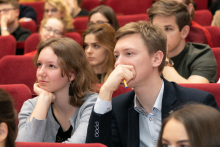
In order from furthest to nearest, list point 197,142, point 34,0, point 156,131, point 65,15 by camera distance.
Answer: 1. point 34,0
2. point 65,15
3. point 156,131
4. point 197,142

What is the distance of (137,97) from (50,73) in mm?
443

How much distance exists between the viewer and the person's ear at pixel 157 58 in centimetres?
129

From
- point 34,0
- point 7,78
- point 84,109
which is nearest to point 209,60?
point 84,109

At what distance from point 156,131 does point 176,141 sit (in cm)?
42

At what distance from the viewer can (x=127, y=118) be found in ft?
4.19

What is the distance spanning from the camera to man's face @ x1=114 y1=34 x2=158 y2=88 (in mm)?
1257

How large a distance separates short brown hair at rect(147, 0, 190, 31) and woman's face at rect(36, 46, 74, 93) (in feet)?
2.47

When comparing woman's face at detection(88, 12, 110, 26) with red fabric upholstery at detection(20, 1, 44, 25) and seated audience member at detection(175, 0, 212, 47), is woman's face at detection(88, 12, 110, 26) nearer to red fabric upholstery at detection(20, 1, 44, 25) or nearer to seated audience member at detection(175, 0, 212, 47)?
seated audience member at detection(175, 0, 212, 47)

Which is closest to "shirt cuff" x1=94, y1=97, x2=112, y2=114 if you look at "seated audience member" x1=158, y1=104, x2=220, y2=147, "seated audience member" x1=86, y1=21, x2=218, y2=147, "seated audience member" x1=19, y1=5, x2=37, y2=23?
"seated audience member" x1=86, y1=21, x2=218, y2=147

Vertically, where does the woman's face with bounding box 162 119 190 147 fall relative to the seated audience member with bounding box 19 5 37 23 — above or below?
below

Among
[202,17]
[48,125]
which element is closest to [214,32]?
[202,17]

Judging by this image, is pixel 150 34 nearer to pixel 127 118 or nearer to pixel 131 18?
pixel 127 118

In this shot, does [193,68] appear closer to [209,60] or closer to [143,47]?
[209,60]

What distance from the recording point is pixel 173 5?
1894 millimetres
